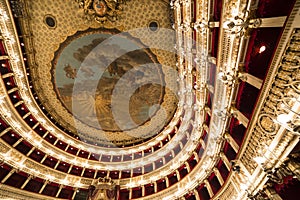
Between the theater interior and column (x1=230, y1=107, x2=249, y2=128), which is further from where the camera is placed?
column (x1=230, y1=107, x2=249, y2=128)

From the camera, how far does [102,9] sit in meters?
14.0

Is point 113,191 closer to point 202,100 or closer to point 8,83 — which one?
point 202,100

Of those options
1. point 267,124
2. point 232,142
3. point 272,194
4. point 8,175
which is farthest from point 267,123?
point 8,175

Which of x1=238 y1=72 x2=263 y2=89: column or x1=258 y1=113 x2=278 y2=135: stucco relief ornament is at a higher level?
x1=238 y1=72 x2=263 y2=89: column

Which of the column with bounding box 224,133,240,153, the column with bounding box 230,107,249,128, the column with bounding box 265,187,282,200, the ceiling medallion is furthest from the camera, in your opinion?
the ceiling medallion

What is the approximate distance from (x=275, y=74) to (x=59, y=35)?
19.0 metres

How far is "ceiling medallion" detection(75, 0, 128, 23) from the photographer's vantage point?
44.9 feet

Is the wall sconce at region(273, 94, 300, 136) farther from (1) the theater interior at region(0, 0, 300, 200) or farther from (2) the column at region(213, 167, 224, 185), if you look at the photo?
(2) the column at region(213, 167, 224, 185)

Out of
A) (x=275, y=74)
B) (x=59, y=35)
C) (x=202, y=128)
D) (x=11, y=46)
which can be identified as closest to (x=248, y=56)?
(x=275, y=74)

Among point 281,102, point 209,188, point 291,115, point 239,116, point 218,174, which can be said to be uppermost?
point 281,102

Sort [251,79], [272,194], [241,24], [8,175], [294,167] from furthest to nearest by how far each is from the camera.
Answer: [8,175], [251,79], [272,194], [241,24], [294,167]

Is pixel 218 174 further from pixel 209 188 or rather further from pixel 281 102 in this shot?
pixel 281 102

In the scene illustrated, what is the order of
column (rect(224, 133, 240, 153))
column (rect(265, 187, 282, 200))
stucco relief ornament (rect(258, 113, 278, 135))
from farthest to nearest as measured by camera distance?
column (rect(224, 133, 240, 153)) → column (rect(265, 187, 282, 200)) → stucco relief ornament (rect(258, 113, 278, 135))

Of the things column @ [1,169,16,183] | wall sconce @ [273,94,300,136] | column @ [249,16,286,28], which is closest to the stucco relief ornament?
wall sconce @ [273,94,300,136]
